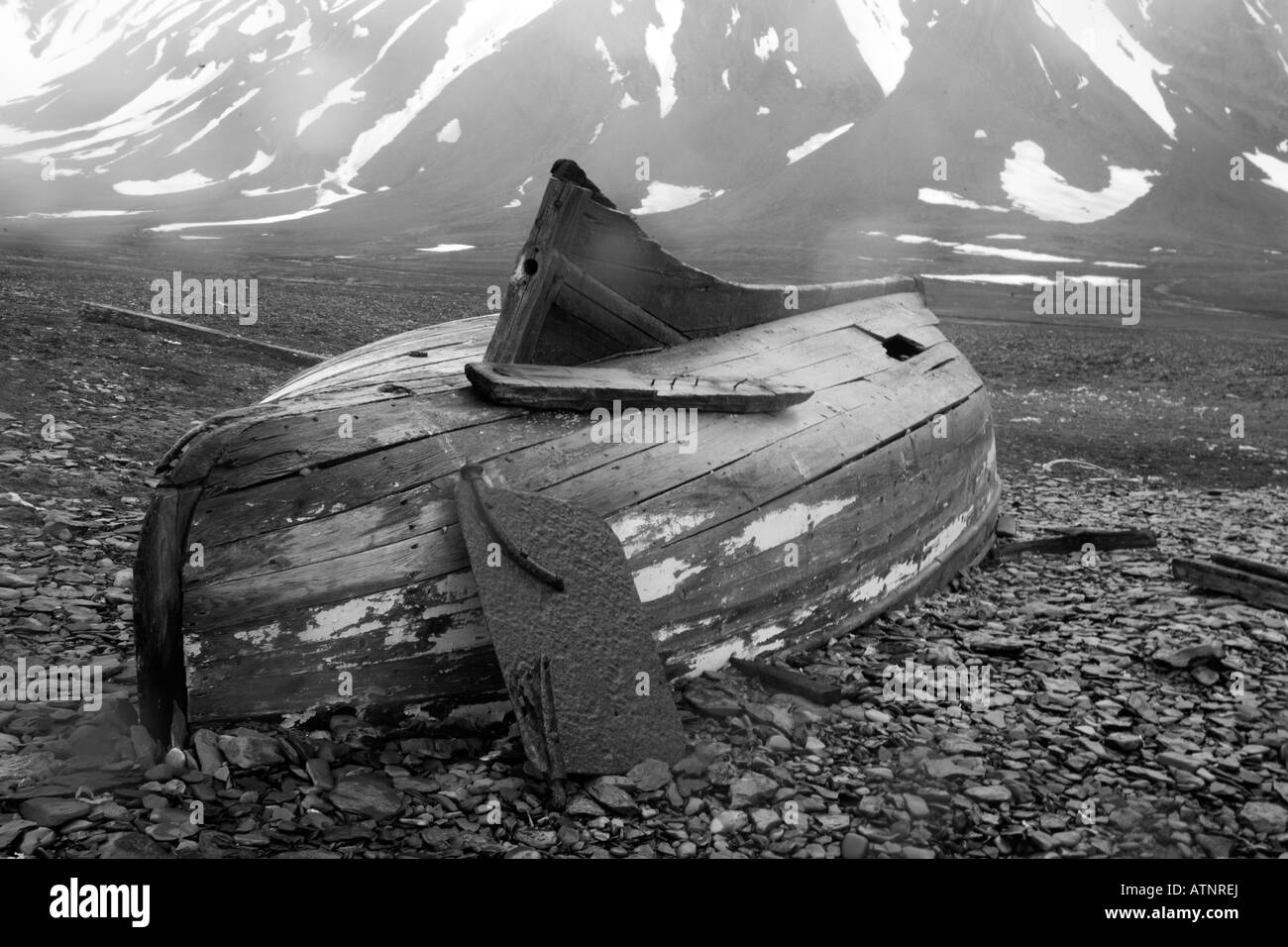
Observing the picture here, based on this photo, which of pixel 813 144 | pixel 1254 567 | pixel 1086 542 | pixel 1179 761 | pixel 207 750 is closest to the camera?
pixel 207 750

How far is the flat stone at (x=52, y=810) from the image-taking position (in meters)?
4.14

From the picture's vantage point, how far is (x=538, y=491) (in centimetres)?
518

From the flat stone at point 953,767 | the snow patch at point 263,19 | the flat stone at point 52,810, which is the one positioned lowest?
the flat stone at point 953,767

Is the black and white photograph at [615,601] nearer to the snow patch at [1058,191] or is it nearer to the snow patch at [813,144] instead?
the snow patch at [1058,191]

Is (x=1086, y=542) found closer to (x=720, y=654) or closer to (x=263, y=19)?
(x=720, y=654)

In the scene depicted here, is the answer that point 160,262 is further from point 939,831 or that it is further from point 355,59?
point 355,59

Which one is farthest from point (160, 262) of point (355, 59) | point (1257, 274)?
point (355, 59)

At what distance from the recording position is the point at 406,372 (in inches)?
252

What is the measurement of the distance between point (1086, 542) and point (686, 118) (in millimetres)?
130173

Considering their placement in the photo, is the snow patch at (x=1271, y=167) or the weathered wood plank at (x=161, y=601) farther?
the snow patch at (x=1271, y=167)

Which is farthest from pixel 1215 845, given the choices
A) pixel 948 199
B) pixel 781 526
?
pixel 948 199

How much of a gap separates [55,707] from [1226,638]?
7160 millimetres

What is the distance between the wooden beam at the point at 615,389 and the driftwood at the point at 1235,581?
3.95 m

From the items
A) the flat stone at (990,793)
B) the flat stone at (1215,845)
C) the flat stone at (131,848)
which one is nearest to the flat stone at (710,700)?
the flat stone at (990,793)
